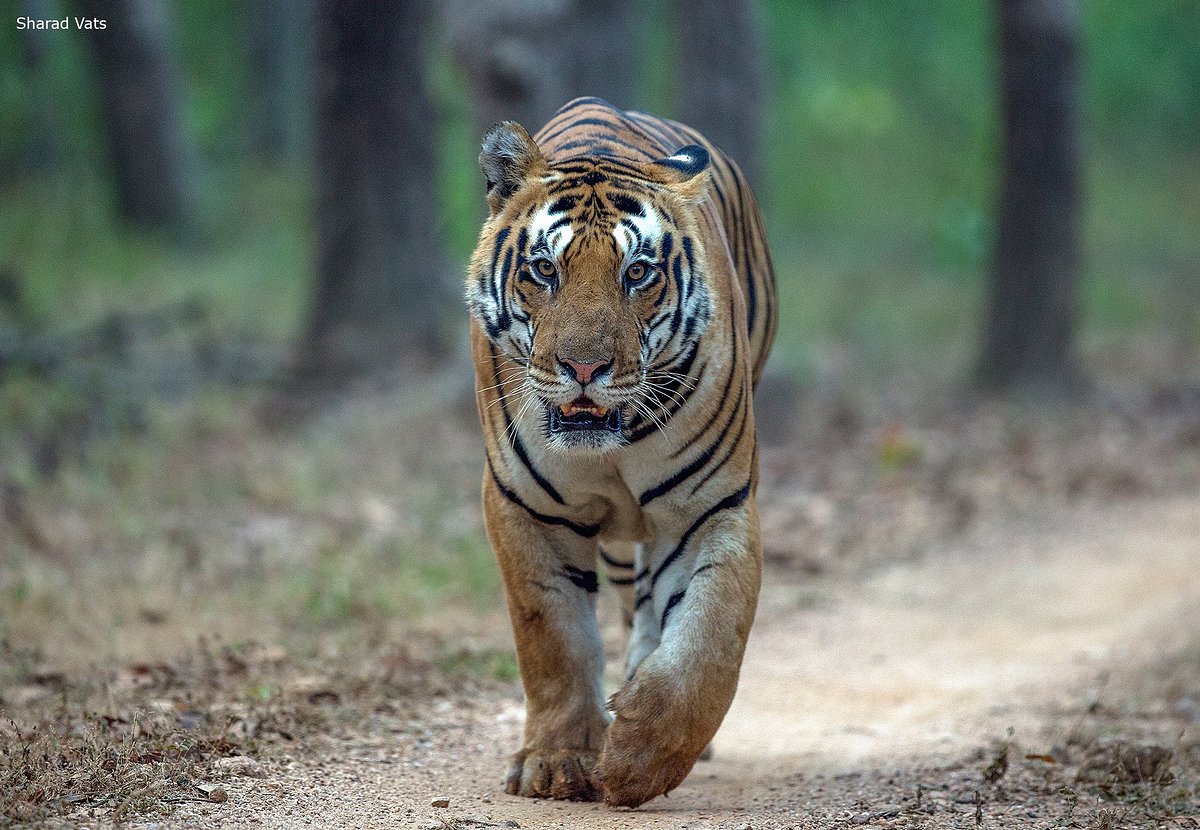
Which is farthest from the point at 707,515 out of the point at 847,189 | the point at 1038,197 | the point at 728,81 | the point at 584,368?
the point at 847,189

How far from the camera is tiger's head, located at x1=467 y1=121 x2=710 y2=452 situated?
343 centimetres

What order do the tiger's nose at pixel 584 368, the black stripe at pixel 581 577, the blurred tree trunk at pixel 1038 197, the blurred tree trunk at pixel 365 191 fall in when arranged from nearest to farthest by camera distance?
the tiger's nose at pixel 584 368
the black stripe at pixel 581 577
the blurred tree trunk at pixel 1038 197
the blurred tree trunk at pixel 365 191

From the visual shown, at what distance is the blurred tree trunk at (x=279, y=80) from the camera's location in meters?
21.1

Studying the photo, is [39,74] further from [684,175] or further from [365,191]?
[684,175]

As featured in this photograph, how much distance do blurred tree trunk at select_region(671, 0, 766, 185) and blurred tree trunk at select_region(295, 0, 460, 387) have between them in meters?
2.20

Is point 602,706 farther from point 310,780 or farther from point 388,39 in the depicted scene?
point 388,39

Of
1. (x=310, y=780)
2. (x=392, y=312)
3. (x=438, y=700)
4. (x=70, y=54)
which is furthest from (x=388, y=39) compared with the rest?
(x=70, y=54)

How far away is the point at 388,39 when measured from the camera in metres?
10.8

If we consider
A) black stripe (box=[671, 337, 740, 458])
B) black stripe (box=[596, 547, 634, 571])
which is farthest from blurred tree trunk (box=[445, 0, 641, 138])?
black stripe (box=[671, 337, 740, 458])

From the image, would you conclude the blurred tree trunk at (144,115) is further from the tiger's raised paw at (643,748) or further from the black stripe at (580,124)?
the tiger's raised paw at (643,748)

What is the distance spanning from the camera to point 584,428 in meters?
3.48

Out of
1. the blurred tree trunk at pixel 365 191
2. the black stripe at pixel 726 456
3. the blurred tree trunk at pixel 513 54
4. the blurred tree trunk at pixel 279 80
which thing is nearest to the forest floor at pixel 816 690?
the black stripe at pixel 726 456

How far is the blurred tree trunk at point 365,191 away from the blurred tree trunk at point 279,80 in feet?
35.5

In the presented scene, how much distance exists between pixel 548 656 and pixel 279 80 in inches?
758
